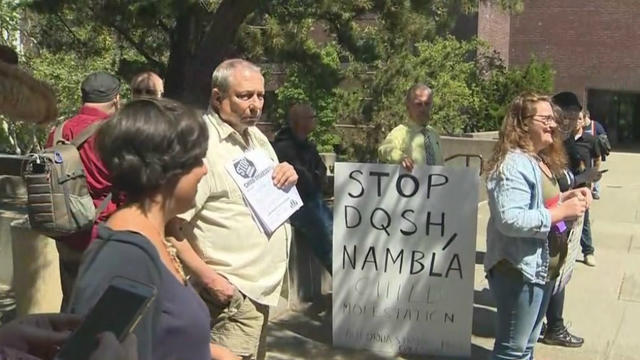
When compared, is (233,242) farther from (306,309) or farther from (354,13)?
(354,13)

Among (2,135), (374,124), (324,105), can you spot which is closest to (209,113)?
(2,135)

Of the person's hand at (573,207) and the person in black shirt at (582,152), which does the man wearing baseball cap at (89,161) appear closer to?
the person's hand at (573,207)

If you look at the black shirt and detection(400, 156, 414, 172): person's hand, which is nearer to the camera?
detection(400, 156, 414, 172): person's hand

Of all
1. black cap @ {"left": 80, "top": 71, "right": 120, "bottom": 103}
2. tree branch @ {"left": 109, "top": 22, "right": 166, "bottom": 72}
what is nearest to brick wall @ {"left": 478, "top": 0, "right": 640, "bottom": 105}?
tree branch @ {"left": 109, "top": 22, "right": 166, "bottom": 72}

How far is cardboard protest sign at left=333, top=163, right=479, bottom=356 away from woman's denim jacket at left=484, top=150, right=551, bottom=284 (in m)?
0.97

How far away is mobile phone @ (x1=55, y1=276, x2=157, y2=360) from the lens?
4.36 feet

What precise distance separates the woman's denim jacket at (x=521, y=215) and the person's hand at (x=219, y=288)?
1.46 meters

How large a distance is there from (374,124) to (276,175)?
11.6m

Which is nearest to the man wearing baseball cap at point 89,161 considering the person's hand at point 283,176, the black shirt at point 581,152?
the person's hand at point 283,176

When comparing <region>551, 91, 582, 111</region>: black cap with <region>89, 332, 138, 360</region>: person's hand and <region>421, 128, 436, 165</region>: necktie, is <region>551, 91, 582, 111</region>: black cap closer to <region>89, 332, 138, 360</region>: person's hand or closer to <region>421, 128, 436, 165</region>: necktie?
<region>421, 128, 436, 165</region>: necktie

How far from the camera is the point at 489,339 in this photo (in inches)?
213

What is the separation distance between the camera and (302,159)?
5500 mm

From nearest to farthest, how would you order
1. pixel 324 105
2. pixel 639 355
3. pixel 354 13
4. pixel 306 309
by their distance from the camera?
pixel 639 355 → pixel 306 309 → pixel 354 13 → pixel 324 105

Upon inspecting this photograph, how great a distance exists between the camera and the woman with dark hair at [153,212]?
172 centimetres
